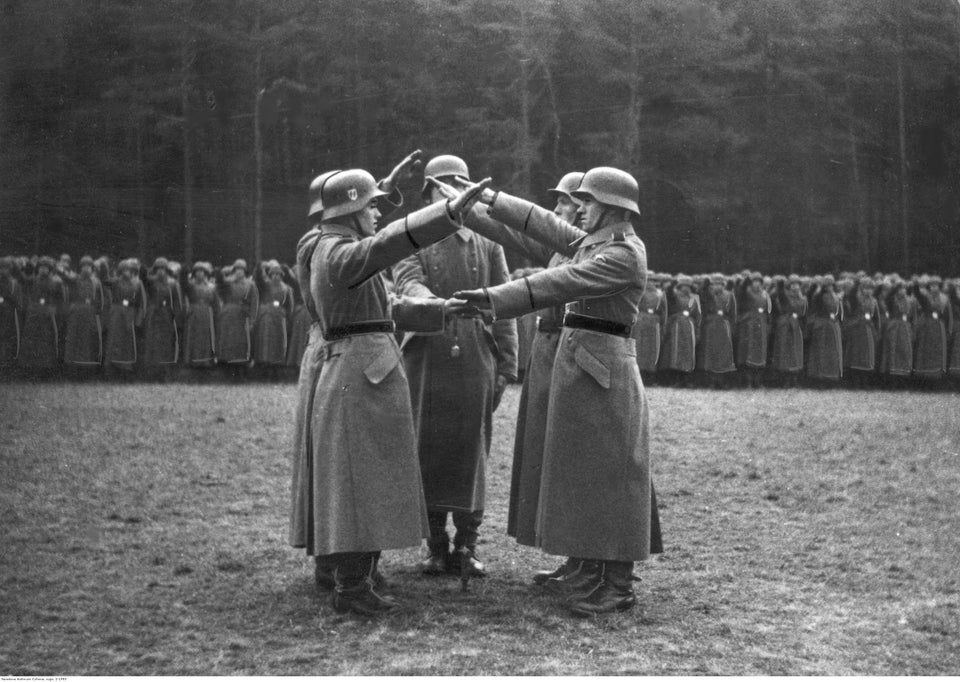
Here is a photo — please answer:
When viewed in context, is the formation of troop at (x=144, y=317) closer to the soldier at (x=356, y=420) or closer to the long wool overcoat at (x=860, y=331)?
the soldier at (x=356, y=420)

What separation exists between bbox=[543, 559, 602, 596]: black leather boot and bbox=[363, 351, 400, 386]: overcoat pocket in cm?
157

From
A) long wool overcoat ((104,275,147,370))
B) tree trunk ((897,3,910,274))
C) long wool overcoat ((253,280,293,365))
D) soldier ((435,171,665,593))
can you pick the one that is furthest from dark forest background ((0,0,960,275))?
long wool overcoat ((253,280,293,365))

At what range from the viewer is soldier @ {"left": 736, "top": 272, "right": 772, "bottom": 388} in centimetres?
1245

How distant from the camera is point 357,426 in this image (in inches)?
200

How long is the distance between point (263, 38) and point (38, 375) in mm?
2938

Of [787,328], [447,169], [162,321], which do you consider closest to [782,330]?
[787,328]

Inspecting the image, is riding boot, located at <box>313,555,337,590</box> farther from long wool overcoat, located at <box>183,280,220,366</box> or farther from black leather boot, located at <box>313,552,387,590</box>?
long wool overcoat, located at <box>183,280,220,366</box>

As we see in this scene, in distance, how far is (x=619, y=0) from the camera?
766 centimetres

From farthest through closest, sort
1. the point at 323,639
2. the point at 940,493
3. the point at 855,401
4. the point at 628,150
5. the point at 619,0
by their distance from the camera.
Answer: the point at 855,401, the point at 628,150, the point at 619,0, the point at 940,493, the point at 323,639

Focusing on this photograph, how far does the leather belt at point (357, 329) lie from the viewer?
5.16 m

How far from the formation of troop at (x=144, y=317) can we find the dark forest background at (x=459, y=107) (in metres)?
0.35

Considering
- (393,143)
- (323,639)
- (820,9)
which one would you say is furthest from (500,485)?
(820,9)

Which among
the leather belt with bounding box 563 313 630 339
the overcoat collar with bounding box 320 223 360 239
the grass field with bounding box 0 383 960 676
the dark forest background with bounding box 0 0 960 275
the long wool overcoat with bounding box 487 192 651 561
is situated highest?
the dark forest background with bounding box 0 0 960 275

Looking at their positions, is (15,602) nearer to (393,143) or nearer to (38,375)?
(38,375)
